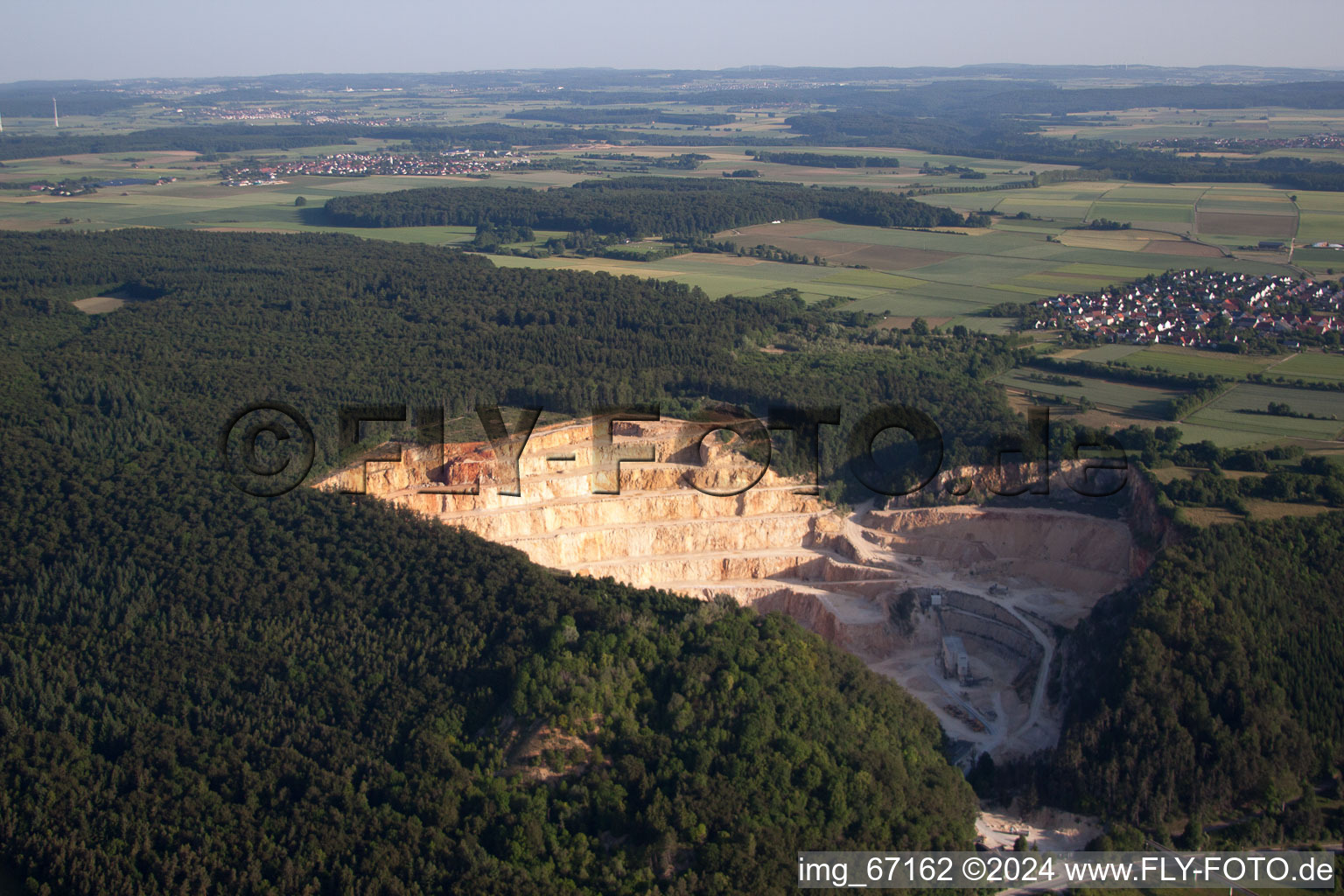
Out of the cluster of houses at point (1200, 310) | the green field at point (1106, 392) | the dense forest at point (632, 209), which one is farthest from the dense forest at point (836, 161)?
the green field at point (1106, 392)

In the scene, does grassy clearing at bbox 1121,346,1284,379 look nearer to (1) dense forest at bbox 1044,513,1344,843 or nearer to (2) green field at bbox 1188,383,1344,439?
(2) green field at bbox 1188,383,1344,439

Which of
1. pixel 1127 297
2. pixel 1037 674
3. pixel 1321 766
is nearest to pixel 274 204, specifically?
pixel 1127 297

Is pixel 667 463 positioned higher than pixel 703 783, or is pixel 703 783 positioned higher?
pixel 667 463

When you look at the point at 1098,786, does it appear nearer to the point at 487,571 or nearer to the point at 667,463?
the point at 487,571

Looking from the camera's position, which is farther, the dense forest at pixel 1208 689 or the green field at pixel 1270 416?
the green field at pixel 1270 416

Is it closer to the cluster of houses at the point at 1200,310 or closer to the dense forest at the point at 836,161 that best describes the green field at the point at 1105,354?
the cluster of houses at the point at 1200,310

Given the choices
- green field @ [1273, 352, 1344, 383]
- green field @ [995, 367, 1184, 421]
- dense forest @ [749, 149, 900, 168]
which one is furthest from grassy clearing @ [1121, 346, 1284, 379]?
dense forest @ [749, 149, 900, 168]

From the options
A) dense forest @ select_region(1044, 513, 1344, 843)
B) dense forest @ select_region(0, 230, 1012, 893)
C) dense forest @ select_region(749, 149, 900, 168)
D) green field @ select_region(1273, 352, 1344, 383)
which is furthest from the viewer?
dense forest @ select_region(749, 149, 900, 168)
